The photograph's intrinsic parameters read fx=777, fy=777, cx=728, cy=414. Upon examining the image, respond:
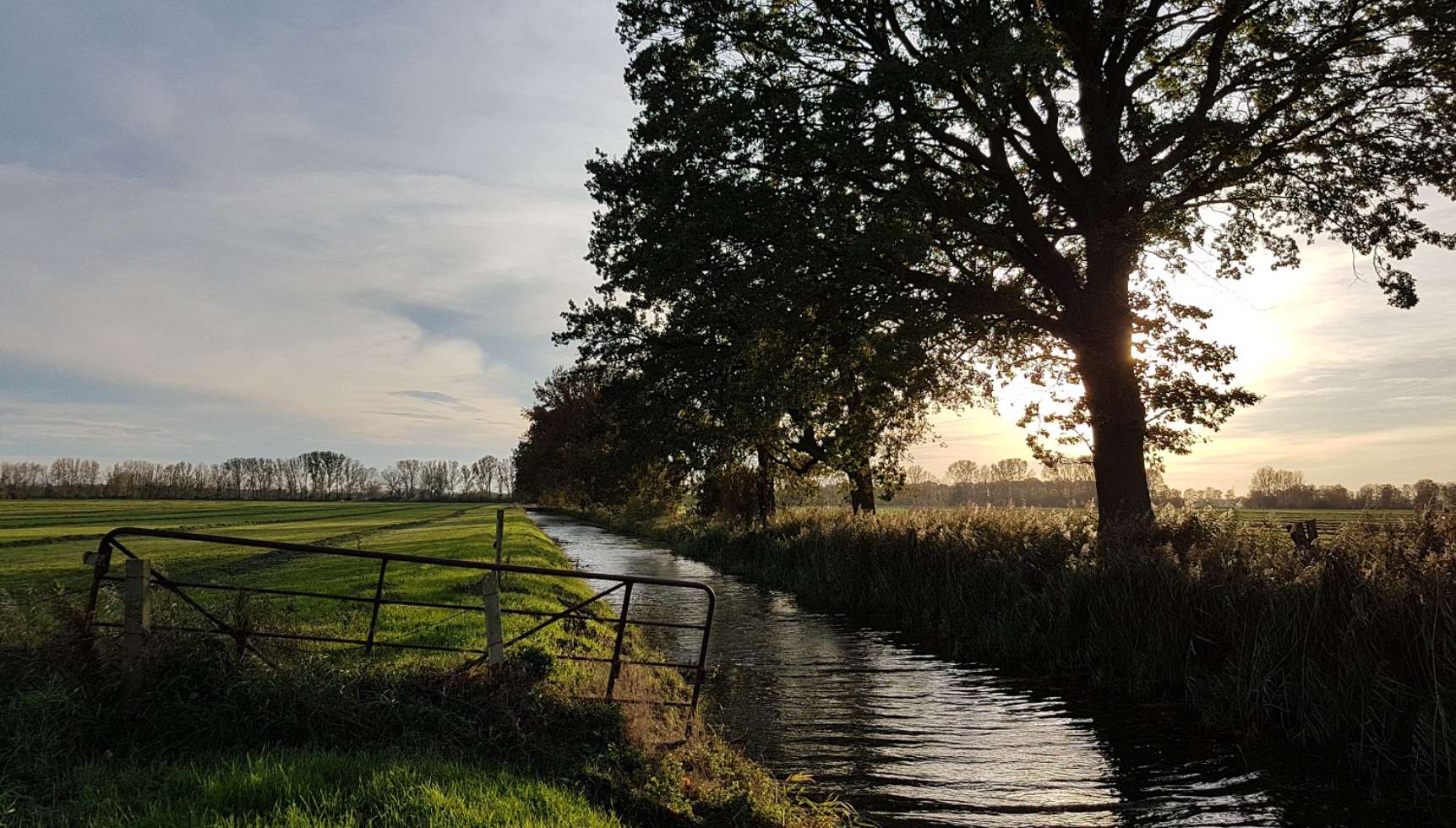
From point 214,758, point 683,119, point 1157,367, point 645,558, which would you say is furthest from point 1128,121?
point 645,558

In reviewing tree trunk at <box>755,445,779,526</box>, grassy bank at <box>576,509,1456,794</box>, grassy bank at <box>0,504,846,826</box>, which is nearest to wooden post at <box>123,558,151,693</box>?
grassy bank at <box>0,504,846,826</box>

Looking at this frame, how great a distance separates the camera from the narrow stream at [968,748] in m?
7.99

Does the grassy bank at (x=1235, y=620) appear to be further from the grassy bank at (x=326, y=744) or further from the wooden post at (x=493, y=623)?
the wooden post at (x=493, y=623)

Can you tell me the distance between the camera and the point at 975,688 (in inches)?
512

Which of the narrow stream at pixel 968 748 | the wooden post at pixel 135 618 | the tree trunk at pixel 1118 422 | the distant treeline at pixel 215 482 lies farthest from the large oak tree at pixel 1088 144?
the distant treeline at pixel 215 482

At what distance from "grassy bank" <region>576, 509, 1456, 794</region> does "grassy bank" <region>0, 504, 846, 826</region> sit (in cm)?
615

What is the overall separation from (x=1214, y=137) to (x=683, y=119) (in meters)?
11.5

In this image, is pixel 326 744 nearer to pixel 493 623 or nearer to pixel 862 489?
pixel 493 623

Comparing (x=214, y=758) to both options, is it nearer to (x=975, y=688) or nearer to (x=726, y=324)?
(x=975, y=688)

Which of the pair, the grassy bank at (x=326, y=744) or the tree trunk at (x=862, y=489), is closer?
the grassy bank at (x=326, y=744)

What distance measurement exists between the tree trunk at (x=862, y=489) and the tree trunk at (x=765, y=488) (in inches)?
159

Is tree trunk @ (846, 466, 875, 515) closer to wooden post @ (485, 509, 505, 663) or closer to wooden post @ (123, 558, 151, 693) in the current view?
wooden post @ (485, 509, 505, 663)

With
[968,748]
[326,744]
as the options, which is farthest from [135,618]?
[968,748]

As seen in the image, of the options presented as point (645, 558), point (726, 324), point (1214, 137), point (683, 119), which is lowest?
point (645, 558)
